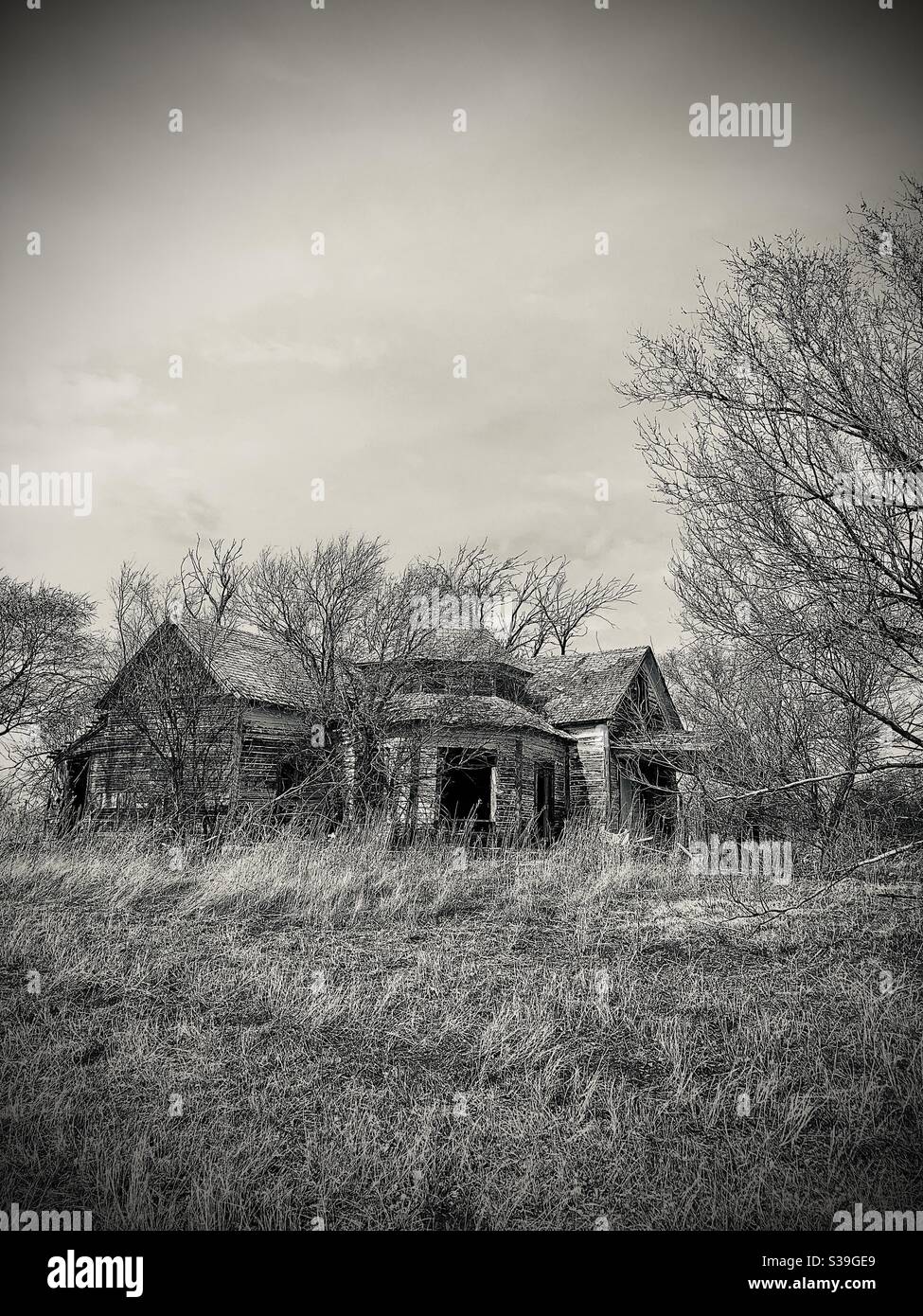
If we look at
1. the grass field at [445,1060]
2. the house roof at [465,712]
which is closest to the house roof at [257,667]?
the house roof at [465,712]

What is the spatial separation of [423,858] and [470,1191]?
802 centimetres

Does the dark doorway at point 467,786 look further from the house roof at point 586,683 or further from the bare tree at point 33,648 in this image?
the bare tree at point 33,648

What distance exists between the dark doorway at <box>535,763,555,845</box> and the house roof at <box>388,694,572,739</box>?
114 centimetres

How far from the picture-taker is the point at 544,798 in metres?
21.7

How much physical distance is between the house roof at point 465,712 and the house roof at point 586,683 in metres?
2.05

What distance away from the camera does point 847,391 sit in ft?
21.5

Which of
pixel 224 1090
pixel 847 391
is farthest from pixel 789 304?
pixel 224 1090

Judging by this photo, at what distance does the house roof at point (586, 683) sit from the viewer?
23438 millimetres

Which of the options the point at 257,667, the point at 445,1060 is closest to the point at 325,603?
the point at 257,667

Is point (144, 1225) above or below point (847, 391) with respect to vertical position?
below

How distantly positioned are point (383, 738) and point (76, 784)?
8.94 metres

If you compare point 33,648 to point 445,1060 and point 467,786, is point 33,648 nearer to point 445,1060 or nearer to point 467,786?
point 467,786

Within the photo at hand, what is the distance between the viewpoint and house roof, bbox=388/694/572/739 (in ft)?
55.5
